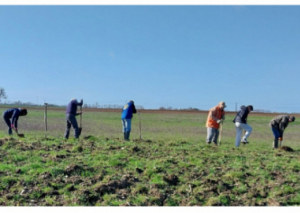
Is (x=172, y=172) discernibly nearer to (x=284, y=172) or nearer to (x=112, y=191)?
(x=112, y=191)

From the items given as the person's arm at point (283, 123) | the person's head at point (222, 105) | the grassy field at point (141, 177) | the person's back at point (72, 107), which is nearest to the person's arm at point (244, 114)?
the person's head at point (222, 105)

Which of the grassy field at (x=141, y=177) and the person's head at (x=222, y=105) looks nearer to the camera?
the grassy field at (x=141, y=177)

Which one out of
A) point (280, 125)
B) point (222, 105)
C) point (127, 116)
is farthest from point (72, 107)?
point (280, 125)

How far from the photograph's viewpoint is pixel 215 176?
21.5ft

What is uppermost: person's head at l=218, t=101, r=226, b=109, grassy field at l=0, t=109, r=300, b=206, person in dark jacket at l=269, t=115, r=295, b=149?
person's head at l=218, t=101, r=226, b=109

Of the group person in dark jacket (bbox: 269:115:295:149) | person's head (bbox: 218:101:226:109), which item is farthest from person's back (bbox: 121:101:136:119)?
person in dark jacket (bbox: 269:115:295:149)

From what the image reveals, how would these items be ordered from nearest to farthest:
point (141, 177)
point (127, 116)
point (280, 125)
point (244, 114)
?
point (141, 177) < point (244, 114) < point (280, 125) < point (127, 116)

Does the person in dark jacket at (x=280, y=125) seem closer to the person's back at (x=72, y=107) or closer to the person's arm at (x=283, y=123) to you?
the person's arm at (x=283, y=123)

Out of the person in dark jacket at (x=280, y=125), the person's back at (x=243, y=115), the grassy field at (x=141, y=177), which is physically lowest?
the grassy field at (x=141, y=177)

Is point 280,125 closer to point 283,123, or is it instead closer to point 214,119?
point 283,123

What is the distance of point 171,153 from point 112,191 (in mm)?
3480

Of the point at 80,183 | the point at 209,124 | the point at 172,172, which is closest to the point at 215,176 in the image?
the point at 172,172

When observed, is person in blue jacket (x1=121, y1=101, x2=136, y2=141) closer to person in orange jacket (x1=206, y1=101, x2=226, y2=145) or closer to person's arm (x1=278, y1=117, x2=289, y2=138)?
person in orange jacket (x1=206, y1=101, x2=226, y2=145)

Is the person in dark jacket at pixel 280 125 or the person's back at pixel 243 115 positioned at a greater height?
the person's back at pixel 243 115
